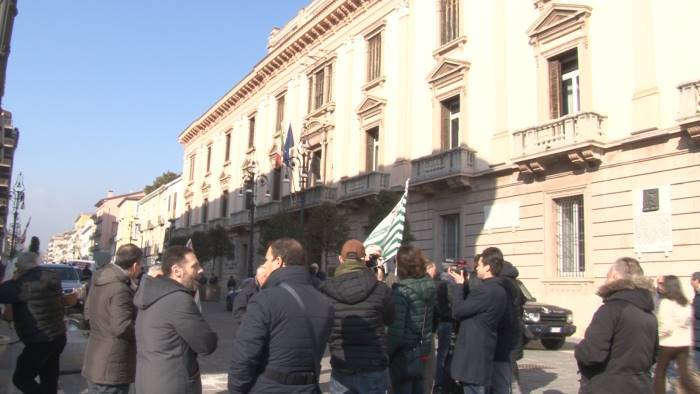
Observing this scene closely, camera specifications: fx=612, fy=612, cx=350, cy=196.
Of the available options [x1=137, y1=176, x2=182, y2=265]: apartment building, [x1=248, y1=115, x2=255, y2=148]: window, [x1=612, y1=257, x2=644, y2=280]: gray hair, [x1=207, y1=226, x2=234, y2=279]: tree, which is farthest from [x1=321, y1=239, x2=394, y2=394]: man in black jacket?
[x1=137, y1=176, x2=182, y2=265]: apartment building

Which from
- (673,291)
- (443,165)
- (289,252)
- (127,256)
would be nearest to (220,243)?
(443,165)

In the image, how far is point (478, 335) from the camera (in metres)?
5.00

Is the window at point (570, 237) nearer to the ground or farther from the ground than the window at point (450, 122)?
nearer to the ground

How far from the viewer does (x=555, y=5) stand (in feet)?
54.9

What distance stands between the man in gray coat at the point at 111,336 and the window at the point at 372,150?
66.8 feet

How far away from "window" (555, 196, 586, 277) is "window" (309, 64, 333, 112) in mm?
14012

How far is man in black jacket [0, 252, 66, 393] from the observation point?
5934 mm

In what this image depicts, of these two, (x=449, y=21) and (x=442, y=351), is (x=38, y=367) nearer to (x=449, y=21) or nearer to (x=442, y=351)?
(x=442, y=351)

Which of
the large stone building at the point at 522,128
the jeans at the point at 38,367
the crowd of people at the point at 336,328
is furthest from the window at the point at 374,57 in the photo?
the jeans at the point at 38,367

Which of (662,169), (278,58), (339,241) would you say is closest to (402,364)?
(662,169)

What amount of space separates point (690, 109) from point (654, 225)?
8.91ft

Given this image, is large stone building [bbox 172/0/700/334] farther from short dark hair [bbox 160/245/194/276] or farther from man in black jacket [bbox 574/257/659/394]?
short dark hair [bbox 160/245/194/276]

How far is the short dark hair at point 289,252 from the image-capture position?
3555mm

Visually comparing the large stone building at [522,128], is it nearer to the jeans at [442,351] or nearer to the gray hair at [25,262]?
the jeans at [442,351]
